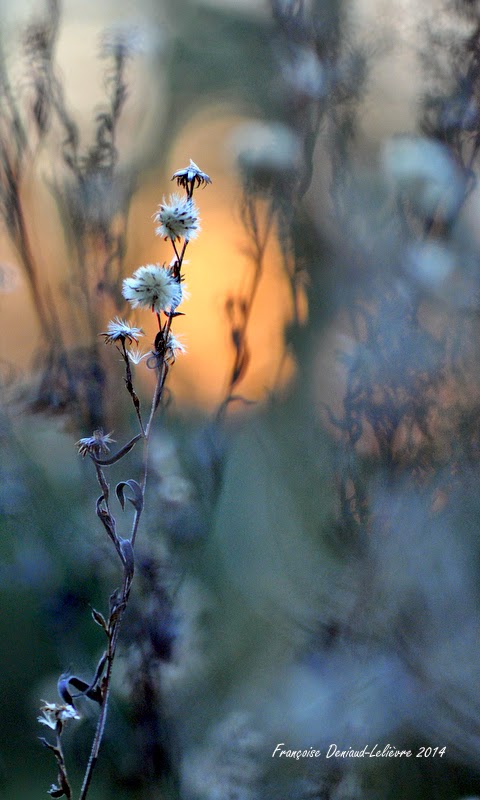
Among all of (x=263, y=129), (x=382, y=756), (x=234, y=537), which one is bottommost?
(x=382, y=756)

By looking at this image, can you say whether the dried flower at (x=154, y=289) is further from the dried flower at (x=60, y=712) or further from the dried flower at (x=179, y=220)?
the dried flower at (x=60, y=712)

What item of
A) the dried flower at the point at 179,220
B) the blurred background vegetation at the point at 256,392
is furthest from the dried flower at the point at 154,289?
the blurred background vegetation at the point at 256,392

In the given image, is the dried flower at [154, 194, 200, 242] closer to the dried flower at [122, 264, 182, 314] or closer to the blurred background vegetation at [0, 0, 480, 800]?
the dried flower at [122, 264, 182, 314]

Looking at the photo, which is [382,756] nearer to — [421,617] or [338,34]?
[421,617]

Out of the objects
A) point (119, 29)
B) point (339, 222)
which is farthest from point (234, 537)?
point (119, 29)

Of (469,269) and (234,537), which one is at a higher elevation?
(469,269)

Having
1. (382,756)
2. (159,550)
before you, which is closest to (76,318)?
(159,550)

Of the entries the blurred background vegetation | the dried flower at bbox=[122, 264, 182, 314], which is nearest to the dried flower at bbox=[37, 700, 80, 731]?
the blurred background vegetation

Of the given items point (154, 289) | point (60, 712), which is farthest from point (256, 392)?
point (60, 712)
